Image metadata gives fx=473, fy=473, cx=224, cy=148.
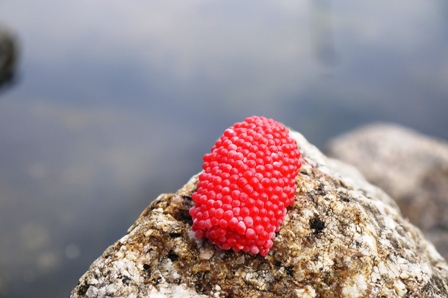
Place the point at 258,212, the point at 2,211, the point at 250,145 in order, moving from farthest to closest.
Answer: the point at 2,211
the point at 250,145
the point at 258,212

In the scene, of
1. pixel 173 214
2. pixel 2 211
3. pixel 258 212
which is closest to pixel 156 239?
pixel 173 214

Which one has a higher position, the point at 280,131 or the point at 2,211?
the point at 280,131

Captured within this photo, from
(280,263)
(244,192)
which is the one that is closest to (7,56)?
(244,192)

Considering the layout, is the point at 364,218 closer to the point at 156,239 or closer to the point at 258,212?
the point at 258,212

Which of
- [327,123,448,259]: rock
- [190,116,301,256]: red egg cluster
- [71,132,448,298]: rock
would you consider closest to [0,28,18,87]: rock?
[327,123,448,259]: rock

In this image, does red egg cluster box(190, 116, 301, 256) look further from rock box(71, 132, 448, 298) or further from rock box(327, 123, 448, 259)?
rock box(327, 123, 448, 259)
